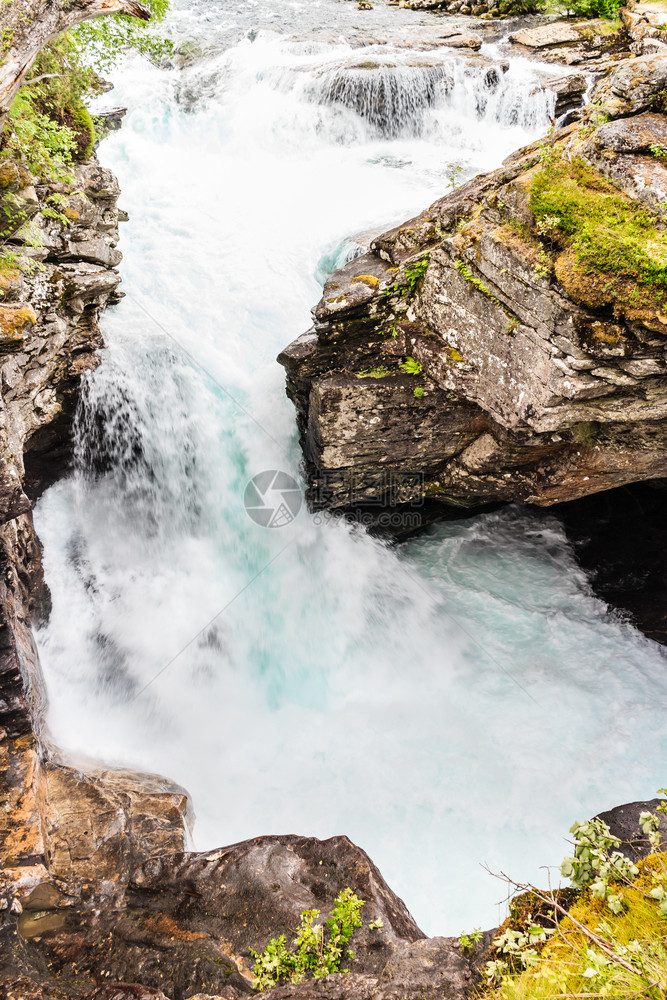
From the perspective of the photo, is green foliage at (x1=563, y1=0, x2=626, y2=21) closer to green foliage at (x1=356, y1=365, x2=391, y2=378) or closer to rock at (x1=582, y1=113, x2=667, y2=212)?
rock at (x1=582, y1=113, x2=667, y2=212)

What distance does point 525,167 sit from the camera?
6.57 m

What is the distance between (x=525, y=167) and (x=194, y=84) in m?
12.2

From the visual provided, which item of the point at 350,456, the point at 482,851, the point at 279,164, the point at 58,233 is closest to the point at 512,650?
the point at 482,851

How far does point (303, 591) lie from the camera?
988cm

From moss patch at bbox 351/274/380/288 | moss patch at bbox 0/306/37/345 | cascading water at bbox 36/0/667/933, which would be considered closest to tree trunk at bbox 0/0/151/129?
moss patch at bbox 0/306/37/345

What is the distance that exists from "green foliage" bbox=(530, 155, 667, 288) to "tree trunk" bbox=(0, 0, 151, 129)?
A: 5365mm

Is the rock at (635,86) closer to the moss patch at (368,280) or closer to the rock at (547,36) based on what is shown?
the moss patch at (368,280)

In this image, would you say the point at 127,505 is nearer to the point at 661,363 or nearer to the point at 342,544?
the point at 342,544

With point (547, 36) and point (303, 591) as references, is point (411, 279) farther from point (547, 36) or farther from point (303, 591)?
point (547, 36)

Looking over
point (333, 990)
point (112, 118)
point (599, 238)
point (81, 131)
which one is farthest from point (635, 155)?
point (112, 118)

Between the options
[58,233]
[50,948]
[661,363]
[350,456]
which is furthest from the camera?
[350,456]

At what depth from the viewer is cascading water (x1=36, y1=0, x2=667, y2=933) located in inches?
302

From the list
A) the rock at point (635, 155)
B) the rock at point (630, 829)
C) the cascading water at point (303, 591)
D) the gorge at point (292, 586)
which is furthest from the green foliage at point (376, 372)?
the rock at point (630, 829)

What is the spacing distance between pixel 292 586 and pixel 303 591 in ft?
0.76
